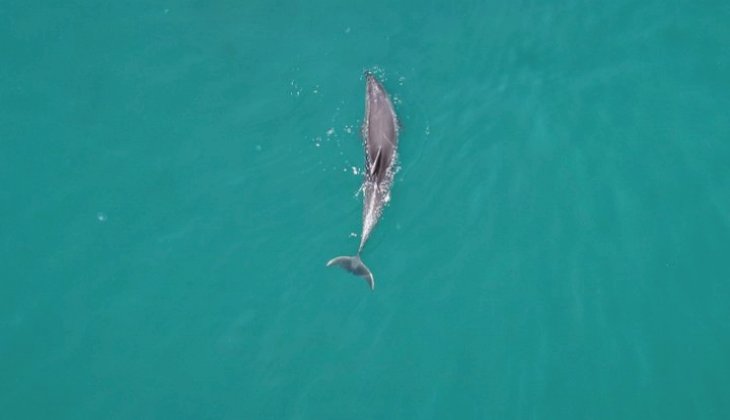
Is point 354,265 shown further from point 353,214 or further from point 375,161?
point 375,161

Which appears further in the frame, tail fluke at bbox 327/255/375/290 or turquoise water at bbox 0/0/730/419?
turquoise water at bbox 0/0/730/419

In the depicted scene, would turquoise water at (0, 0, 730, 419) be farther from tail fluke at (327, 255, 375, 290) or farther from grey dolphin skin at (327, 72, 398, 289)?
tail fluke at (327, 255, 375, 290)

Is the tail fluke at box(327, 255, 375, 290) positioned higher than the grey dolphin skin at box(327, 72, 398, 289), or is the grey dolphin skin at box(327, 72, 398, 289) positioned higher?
the grey dolphin skin at box(327, 72, 398, 289)

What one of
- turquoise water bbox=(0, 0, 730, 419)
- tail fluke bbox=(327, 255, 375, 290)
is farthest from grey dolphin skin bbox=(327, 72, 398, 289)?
turquoise water bbox=(0, 0, 730, 419)

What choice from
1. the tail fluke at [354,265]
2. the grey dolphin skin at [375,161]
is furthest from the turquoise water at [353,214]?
the tail fluke at [354,265]

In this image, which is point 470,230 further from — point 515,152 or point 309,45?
point 309,45

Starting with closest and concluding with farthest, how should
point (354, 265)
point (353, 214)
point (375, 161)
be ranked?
point (354, 265), point (375, 161), point (353, 214)

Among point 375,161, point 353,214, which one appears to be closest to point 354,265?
point 353,214

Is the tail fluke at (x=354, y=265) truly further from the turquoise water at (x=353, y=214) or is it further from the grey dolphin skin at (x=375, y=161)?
the turquoise water at (x=353, y=214)
